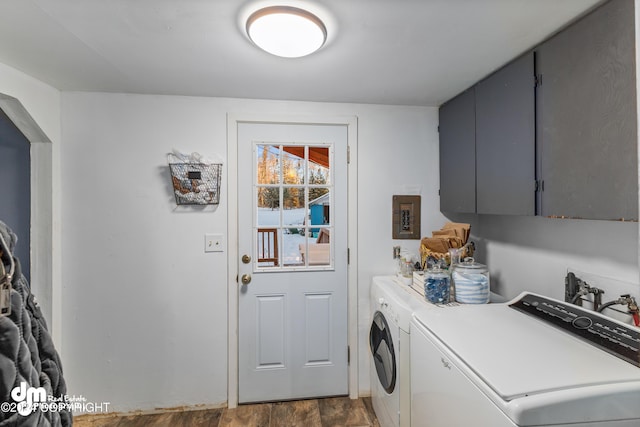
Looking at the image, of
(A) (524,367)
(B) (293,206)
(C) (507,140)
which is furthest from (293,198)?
(A) (524,367)

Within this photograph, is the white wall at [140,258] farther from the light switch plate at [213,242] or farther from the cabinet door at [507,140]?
the cabinet door at [507,140]

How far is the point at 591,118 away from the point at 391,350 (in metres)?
1.37

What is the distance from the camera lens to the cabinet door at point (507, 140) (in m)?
1.41

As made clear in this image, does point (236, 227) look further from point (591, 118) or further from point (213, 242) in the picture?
point (591, 118)

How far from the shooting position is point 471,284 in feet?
5.26

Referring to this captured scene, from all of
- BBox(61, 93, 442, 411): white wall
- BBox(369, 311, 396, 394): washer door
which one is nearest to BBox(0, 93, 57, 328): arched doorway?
BBox(61, 93, 442, 411): white wall

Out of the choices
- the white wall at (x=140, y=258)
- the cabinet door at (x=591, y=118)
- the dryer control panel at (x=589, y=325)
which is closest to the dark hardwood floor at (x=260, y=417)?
the white wall at (x=140, y=258)

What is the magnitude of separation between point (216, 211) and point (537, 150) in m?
1.85

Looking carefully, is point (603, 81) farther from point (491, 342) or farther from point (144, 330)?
point (144, 330)

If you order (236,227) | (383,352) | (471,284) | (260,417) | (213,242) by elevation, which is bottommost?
(260,417)

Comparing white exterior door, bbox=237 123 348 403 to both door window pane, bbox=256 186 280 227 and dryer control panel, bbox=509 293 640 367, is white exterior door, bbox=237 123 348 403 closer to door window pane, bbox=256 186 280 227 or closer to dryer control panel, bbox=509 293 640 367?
door window pane, bbox=256 186 280 227

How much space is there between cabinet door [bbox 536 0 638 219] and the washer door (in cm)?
102

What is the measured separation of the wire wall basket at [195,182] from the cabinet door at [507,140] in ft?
5.39

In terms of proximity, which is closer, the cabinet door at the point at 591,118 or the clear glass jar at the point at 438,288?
the cabinet door at the point at 591,118
